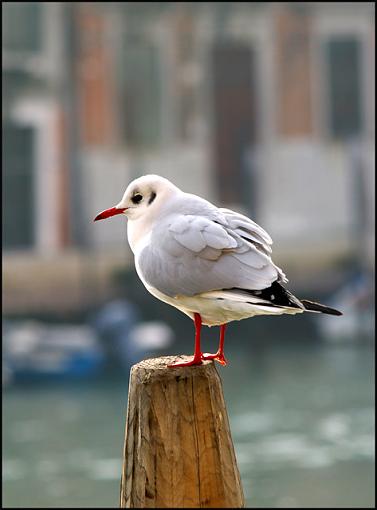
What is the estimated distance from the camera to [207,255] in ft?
2.22

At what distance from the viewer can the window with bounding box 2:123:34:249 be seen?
561 centimetres

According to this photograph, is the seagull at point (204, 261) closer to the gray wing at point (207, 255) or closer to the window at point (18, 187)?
the gray wing at point (207, 255)

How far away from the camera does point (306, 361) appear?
5.72 metres

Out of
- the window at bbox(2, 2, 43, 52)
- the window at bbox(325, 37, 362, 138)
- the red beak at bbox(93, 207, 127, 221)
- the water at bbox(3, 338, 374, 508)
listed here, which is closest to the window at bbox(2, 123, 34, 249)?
the window at bbox(2, 2, 43, 52)

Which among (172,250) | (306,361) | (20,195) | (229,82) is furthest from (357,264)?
(172,250)

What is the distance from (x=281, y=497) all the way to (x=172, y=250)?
2486 mm

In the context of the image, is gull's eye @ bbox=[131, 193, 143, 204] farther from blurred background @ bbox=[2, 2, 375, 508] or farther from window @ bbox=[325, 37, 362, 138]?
window @ bbox=[325, 37, 362, 138]

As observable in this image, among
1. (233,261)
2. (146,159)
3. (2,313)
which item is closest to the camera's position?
(233,261)

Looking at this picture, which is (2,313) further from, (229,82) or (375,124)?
(375,124)

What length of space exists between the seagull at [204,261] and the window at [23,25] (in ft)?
16.8

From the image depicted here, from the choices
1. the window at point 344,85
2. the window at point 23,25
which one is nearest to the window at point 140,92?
the window at point 23,25

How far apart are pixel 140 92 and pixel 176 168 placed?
1.81 feet

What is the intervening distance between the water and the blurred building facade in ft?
2.30

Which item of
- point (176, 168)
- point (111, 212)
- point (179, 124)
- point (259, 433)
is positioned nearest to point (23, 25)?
point (179, 124)
